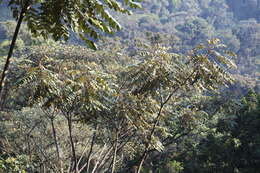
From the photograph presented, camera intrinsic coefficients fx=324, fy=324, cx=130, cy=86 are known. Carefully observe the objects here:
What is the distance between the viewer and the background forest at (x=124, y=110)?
169 inches

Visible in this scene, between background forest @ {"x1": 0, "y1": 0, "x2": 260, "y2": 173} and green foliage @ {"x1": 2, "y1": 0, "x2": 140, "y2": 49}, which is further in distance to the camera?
background forest @ {"x1": 0, "y1": 0, "x2": 260, "y2": 173}

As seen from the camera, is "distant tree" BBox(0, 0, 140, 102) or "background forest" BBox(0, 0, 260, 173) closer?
"distant tree" BBox(0, 0, 140, 102)

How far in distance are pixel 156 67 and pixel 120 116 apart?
101 cm

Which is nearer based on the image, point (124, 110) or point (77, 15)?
point (77, 15)

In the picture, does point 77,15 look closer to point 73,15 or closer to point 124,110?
point 73,15

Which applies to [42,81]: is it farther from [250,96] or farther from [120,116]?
[250,96]

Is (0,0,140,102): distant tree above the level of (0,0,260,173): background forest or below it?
above

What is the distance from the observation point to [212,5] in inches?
4791

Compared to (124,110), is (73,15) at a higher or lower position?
higher

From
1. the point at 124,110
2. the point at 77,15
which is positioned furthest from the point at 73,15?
the point at 124,110

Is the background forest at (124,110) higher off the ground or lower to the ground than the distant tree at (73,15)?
lower

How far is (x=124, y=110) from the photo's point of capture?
5.21m

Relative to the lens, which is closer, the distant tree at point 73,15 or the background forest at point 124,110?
the distant tree at point 73,15

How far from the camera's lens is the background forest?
4.28 meters
